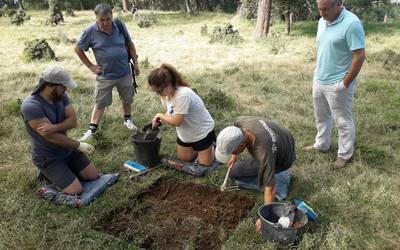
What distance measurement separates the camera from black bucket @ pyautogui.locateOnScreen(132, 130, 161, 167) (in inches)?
183

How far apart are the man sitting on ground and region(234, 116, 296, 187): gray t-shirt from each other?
1.69 metres

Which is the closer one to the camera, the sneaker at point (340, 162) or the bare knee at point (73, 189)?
the bare knee at point (73, 189)

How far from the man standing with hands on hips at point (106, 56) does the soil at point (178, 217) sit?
1.66 metres

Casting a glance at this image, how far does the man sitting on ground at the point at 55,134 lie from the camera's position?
12.0 ft

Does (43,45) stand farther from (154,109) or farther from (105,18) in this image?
(105,18)

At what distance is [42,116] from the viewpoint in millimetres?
3672

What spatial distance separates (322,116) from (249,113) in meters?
1.84

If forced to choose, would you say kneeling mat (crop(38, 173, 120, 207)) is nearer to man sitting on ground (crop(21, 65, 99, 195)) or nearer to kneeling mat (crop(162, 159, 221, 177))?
man sitting on ground (crop(21, 65, 99, 195))

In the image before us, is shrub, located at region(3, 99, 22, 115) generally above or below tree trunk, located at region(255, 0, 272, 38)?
below

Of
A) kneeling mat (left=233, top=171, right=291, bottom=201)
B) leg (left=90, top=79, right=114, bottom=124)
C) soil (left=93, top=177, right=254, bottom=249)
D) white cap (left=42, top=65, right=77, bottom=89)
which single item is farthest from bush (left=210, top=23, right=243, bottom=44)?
white cap (left=42, top=65, right=77, bottom=89)

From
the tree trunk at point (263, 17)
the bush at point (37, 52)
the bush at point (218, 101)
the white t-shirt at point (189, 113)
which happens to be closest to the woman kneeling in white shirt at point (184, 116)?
the white t-shirt at point (189, 113)

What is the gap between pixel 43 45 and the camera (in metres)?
10.0

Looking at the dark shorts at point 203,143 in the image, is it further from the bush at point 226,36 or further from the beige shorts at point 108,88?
the bush at point 226,36

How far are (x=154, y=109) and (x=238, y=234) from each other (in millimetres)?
3499
